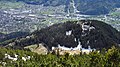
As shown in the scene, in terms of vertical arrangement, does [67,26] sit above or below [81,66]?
below

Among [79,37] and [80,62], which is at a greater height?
[80,62]

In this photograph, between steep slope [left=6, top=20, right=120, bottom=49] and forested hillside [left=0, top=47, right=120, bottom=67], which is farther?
steep slope [left=6, top=20, right=120, bottom=49]

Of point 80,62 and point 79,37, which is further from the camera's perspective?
point 79,37

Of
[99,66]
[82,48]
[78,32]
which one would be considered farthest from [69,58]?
[78,32]

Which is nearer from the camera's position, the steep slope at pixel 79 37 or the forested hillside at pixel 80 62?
the forested hillside at pixel 80 62

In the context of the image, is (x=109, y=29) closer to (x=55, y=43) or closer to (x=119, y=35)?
(x=119, y=35)

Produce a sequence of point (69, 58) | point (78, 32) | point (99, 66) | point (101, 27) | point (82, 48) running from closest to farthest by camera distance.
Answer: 1. point (99, 66)
2. point (69, 58)
3. point (82, 48)
4. point (78, 32)
5. point (101, 27)

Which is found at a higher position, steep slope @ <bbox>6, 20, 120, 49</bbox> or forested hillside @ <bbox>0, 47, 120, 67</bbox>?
forested hillside @ <bbox>0, 47, 120, 67</bbox>

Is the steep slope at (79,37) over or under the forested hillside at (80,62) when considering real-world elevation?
under
